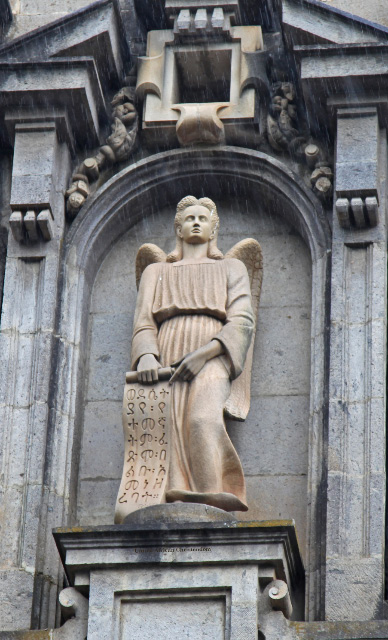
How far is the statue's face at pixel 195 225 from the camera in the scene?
12953 millimetres

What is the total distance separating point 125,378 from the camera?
12.7 meters

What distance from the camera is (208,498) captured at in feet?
38.3

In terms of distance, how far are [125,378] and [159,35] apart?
307cm

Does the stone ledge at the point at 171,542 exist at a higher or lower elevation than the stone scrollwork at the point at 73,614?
higher

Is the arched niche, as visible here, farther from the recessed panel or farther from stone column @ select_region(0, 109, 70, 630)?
the recessed panel

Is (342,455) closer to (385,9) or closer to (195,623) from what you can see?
(195,623)

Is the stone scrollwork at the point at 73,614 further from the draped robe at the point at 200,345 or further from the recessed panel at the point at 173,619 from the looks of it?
the draped robe at the point at 200,345

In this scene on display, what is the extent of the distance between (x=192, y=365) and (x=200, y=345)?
0.86 ft

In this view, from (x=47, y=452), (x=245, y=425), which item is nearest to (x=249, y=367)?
(x=245, y=425)

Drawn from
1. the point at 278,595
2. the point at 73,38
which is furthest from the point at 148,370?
the point at 73,38

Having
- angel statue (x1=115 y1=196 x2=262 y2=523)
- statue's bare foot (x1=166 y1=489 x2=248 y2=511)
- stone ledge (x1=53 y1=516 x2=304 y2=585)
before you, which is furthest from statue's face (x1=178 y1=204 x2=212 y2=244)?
stone ledge (x1=53 y1=516 x2=304 y2=585)

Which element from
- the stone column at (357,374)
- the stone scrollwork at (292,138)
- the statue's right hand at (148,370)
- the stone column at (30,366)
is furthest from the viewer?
the stone scrollwork at (292,138)

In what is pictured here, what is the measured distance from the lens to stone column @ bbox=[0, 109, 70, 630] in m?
12.0

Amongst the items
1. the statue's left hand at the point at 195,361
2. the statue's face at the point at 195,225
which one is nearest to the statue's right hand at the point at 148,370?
the statue's left hand at the point at 195,361
